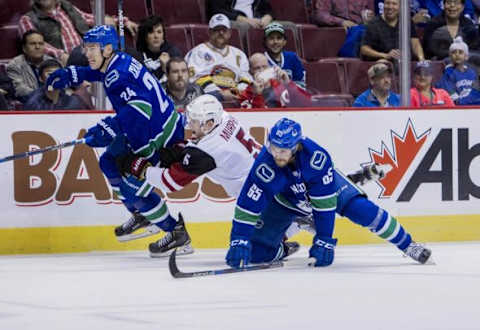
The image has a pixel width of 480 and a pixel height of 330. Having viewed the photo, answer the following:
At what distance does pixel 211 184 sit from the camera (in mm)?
7227

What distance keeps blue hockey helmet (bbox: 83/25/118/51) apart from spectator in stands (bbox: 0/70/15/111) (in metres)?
0.65

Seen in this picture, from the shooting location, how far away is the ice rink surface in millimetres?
4184

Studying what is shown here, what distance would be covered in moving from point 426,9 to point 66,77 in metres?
2.61

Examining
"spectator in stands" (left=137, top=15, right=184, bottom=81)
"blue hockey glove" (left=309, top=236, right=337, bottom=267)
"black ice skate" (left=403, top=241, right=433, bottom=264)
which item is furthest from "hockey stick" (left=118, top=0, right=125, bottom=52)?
"black ice skate" (left=403, top=241, right=433, bottom=264)

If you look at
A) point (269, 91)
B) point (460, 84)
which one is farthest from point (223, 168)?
point (460, 84)

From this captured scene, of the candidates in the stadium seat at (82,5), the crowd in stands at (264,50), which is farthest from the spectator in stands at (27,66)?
the stadium seat at (82,5)

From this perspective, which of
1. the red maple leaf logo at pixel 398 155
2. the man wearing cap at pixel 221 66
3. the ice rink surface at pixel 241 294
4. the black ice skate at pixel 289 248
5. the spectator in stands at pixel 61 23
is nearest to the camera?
the ice rink surface at pixel 241 294

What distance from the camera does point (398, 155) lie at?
24.4ft

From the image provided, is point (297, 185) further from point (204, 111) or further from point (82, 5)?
point (82, 5)

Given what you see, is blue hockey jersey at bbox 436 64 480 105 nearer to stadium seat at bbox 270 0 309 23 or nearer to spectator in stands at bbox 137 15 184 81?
stadium seat at bbox 270 0 309 23

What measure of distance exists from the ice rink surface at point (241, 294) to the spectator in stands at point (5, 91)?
0.97m

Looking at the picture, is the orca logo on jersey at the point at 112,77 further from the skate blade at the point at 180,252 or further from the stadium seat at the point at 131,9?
the skate blade at the point at 180,252

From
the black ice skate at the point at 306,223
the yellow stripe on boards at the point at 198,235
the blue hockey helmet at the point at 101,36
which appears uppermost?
the blue hockey helmet at the point at 101,36

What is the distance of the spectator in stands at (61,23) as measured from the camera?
23.1 ft
